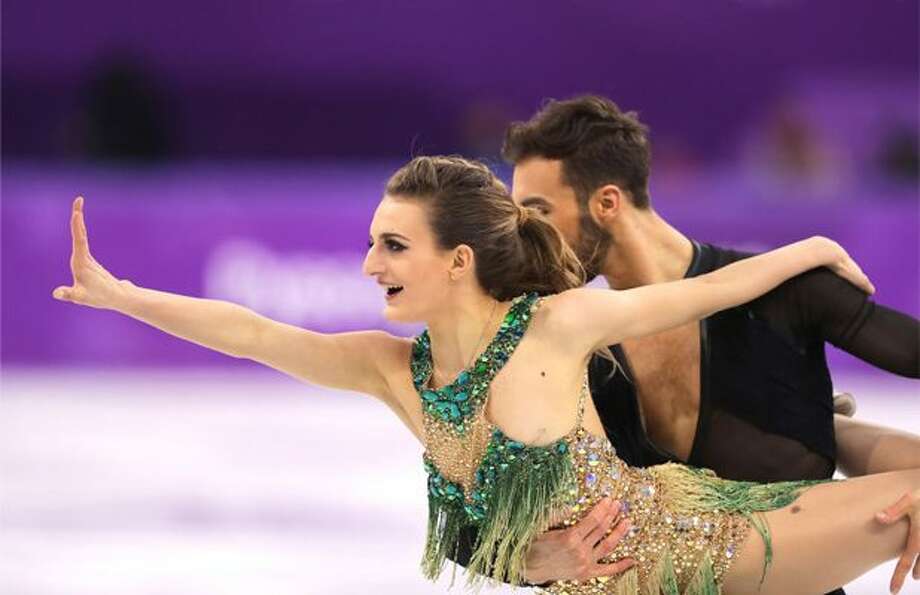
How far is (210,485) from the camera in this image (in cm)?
584

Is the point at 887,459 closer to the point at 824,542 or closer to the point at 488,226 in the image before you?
the point at 824,542

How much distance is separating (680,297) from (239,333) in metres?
0.95

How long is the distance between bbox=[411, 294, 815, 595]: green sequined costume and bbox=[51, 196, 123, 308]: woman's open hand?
2.18 feet

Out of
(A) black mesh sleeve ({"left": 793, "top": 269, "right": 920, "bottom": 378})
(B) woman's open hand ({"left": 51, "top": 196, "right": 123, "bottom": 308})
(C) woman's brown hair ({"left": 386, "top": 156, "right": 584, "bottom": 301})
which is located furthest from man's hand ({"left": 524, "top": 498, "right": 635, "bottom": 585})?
(B) woman's open hand ({"left": 51, "top": 196, "right": 123, "bottom": 308})

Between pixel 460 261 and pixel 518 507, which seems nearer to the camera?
pixel 518 507

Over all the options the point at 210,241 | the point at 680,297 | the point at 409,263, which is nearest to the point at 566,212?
the point at 680,297

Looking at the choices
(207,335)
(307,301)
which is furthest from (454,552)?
(307,301)

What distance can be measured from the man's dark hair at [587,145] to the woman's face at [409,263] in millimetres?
700

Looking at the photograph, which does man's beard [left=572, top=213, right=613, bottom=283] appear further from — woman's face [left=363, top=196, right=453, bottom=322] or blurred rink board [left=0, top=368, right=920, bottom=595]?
blurred rink board [left=0, top=368, right=920, bottom=595]

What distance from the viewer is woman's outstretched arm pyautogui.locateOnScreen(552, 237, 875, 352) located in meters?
2.95

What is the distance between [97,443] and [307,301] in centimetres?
212

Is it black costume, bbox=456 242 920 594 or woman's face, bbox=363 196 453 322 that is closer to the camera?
woman's face, bbox=363 196 453 322

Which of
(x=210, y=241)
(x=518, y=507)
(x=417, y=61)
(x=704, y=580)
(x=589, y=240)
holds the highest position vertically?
(x=417, y=61)

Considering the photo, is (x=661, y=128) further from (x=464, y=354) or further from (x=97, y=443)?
(x=464, y=354)
